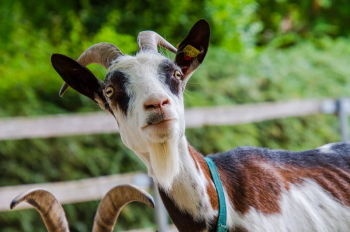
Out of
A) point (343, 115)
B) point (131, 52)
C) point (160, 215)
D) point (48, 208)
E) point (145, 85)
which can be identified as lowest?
point (160, 215)

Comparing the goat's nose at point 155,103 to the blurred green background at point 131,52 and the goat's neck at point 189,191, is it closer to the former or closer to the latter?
the goat's neck at point 189,191

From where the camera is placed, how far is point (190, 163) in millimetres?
2859

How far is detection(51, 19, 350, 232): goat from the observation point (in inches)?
108

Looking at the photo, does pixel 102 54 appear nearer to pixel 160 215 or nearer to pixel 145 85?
pixel 145 85

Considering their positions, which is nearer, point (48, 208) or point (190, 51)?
point (48, 208)

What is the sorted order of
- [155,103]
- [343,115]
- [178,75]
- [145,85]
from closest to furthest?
1. [155,103]
2. [145,85]
3. [178,75]
4. [343,115]

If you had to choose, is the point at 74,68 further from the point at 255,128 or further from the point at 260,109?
the point at 255,128

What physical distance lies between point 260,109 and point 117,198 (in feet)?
14.5

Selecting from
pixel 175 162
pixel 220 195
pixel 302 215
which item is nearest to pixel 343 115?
pixel 302 215

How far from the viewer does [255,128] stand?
7984 millimetres

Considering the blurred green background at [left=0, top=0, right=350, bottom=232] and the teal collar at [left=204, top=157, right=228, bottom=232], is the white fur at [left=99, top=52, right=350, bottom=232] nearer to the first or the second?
the teal collar at [left=204, top=157, right=228, bottom=232]

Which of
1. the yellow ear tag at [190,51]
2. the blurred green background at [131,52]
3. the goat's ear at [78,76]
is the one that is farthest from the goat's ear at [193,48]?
the blurred green background at [131,52]

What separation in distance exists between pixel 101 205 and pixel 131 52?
5113 millimetres

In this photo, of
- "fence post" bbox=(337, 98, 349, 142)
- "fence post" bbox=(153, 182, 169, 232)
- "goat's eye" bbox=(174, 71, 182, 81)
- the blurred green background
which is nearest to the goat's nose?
"goat's eye" bbox=(174, 71, 182, 81)
